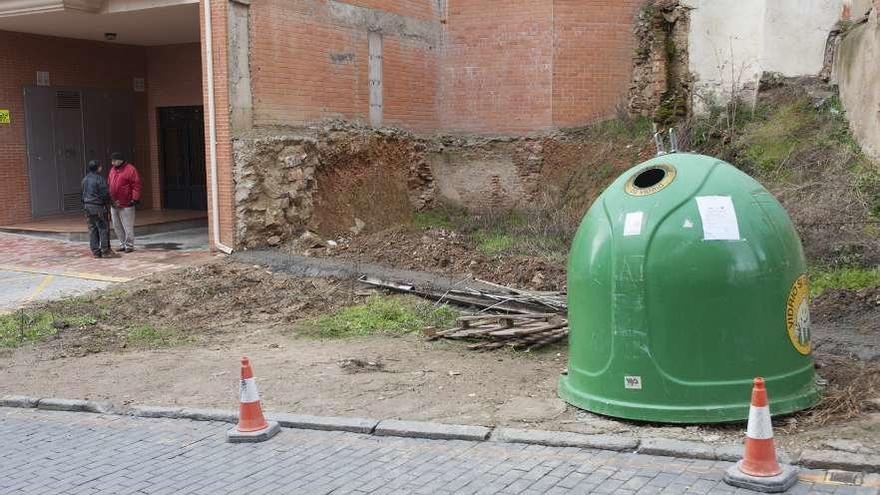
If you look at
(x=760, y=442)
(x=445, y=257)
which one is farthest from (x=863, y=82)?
(x=760, y=442)

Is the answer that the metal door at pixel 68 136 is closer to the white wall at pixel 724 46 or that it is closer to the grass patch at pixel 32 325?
the grass patch at pixel 32 325

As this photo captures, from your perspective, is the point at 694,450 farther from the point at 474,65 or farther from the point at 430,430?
the point at 474,65

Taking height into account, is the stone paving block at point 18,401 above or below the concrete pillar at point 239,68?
below

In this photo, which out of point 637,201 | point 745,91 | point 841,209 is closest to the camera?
point 637,201

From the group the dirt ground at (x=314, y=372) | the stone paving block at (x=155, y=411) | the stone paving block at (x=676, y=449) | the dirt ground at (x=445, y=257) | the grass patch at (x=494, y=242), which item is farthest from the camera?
the grass patch at (x=494, y=242)

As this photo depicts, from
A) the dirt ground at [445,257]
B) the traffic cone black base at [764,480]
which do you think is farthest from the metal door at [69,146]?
the traffic cone black base at [764,480]

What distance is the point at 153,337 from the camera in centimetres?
1012

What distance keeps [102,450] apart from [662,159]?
5.01 meters

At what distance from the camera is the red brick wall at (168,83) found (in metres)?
20.0

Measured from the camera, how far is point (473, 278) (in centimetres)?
1198

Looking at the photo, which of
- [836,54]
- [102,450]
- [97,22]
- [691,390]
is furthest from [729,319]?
[97,22]

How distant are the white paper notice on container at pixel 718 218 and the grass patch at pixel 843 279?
4.39 meters

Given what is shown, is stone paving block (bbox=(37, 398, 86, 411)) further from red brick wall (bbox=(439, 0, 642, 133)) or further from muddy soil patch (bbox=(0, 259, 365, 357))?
red brick wall (bbox=(439, 0, 642, 133))

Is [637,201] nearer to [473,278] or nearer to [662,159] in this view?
[662,159]
